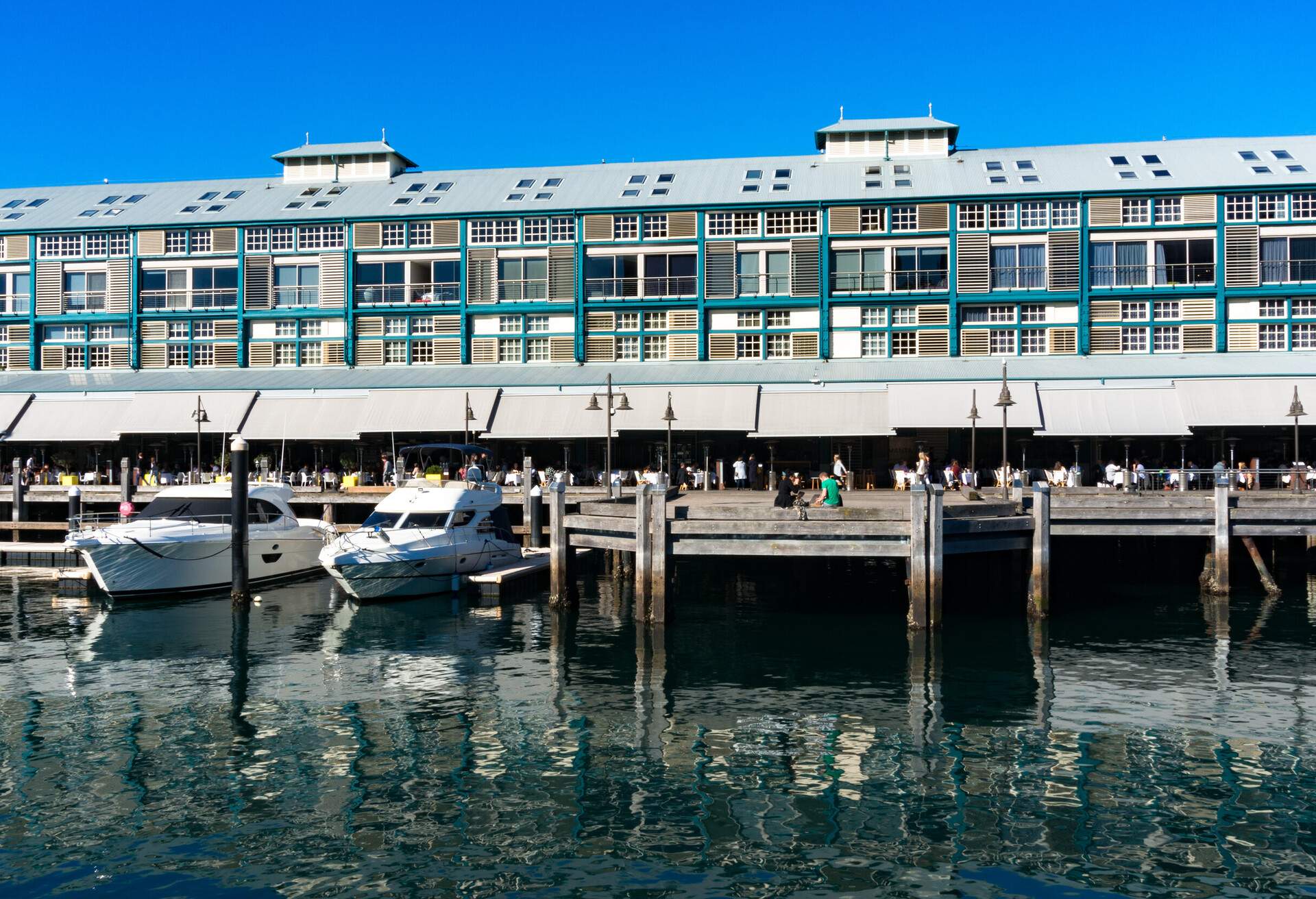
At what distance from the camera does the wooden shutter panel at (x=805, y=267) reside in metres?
56.4

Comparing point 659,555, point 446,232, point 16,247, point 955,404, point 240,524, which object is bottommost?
point 659,555

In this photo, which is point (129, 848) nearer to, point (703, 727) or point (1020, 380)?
point (703, 727)

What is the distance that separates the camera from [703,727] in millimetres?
20656

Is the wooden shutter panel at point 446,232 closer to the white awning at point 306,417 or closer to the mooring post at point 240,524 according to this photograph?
the white awning at point 306,417

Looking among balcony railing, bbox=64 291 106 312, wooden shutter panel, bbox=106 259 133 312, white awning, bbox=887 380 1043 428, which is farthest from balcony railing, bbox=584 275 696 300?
balcony railing, bbox=64 291 106 312

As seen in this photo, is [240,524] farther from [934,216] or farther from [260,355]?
[934,216]

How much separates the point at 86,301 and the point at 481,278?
22.6m

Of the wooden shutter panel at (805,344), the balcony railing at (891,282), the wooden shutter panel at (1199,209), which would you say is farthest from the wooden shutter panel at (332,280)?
the wooden shutter panel at (1199,209)

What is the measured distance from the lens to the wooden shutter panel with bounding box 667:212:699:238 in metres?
57.8

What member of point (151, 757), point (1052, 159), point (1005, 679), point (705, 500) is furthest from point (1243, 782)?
point (1052, 159)

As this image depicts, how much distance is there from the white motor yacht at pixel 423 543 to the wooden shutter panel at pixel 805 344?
72.7 ft

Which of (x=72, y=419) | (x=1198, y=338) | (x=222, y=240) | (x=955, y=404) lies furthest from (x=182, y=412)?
(x=1198, y=338)

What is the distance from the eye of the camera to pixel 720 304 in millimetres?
56781

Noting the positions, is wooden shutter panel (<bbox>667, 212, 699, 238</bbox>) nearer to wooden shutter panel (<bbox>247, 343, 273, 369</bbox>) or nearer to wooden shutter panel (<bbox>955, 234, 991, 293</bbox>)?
wooden shutter panel (<bbox>955, 234, 991, 293</bbox>)
